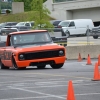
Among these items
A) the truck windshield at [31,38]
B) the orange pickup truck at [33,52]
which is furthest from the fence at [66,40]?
the orange pickup truck at [33,52]

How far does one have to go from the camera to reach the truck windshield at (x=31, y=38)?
22.3 meters

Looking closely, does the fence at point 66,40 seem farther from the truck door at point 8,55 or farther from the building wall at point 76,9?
the building wall at point 76,9

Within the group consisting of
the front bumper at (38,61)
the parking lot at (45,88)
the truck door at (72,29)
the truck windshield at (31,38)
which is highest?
the truck windshield at (31,38)

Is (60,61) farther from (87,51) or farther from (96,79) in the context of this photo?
(87,51)

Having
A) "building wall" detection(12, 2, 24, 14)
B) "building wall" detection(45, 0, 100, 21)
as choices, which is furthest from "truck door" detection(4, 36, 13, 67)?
"building wall" detection(12, 2, 24, 14)

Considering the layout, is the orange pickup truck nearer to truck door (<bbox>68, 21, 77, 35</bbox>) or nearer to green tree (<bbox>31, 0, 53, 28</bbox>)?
green tree (<bbox>31, 0, 53, 28</bbox>)

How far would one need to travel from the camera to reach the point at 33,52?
2105 cm

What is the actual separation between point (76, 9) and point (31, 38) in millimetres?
46003

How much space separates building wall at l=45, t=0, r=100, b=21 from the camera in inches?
2600

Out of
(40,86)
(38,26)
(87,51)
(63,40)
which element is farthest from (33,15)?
(40,86)

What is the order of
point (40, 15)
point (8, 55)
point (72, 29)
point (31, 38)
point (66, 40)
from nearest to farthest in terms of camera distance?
point (8, 55) < point (31, 38) < point (66, 40) < point (40, 15) < point (72, 29)

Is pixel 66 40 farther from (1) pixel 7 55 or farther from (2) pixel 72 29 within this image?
(1) pixel 7 55

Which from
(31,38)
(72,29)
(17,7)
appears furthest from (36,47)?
(17,7)

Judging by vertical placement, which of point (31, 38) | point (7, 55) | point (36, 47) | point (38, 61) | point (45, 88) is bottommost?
point (38, 61)
